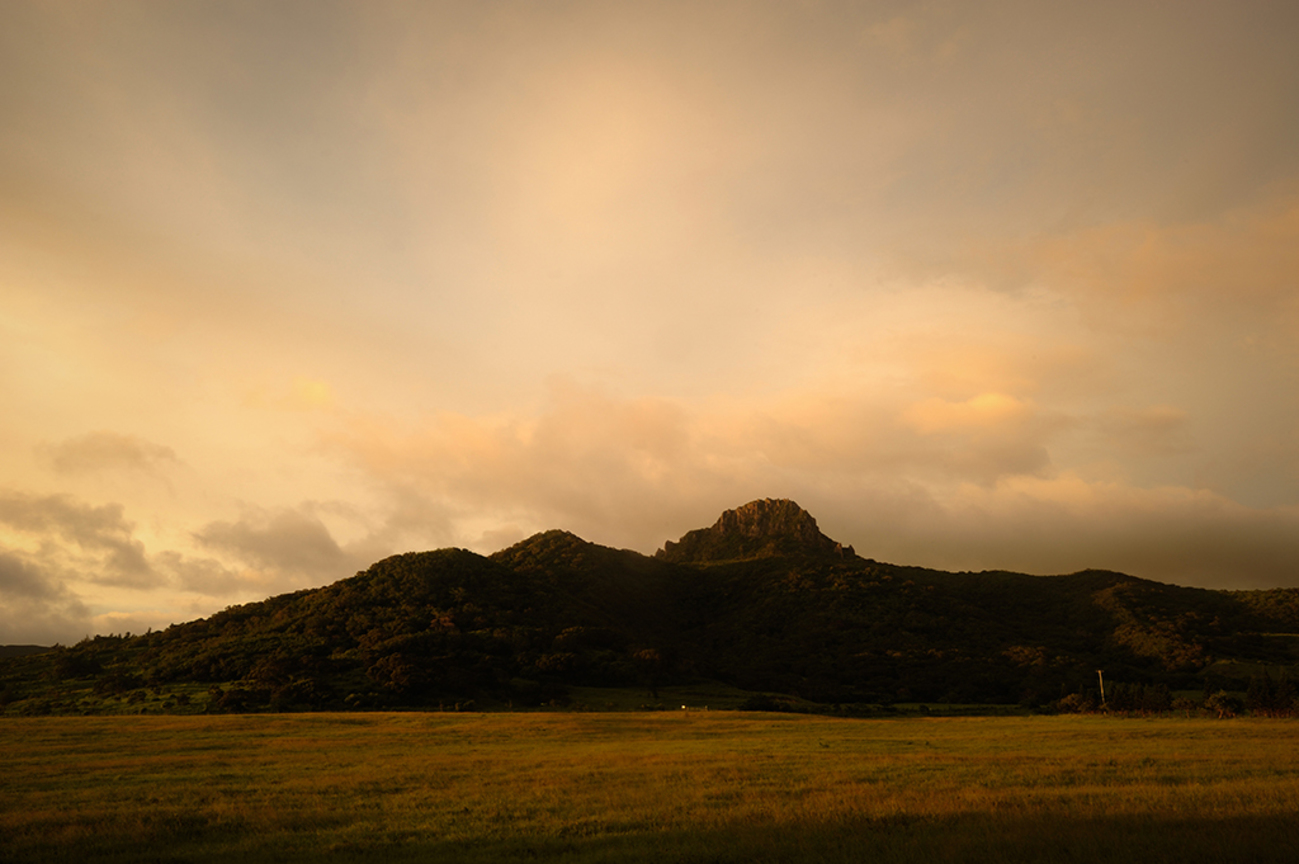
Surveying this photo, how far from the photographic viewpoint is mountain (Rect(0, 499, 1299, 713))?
98250 millimetres

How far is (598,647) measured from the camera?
136250 millimetres

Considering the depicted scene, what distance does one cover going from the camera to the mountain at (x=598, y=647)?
9825 cm

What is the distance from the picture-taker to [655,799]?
24609mm

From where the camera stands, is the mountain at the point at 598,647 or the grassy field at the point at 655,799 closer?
the grassy field at the point at 655,799

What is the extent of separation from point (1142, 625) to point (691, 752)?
176 m

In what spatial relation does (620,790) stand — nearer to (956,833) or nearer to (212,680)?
(956,833)

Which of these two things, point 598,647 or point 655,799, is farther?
point 598,647

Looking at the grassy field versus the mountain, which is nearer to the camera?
the grassy field

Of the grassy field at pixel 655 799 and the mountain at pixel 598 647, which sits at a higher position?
the grassy field at pixel 655 799

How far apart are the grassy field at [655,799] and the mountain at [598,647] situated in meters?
50.6

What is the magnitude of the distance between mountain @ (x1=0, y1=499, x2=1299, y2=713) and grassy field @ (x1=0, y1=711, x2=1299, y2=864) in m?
50.6

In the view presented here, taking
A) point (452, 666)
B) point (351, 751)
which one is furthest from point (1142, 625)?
point (351, 751)

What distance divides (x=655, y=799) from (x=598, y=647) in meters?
116

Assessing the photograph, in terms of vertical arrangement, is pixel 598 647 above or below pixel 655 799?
below
